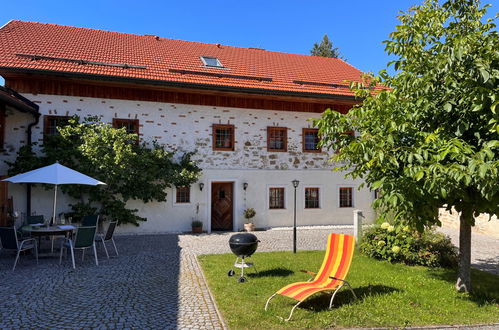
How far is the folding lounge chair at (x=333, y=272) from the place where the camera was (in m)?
5.01

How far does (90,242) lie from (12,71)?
6.89 m

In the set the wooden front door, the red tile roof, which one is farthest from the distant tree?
the wooden front door

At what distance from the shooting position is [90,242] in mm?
7629

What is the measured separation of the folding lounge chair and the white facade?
240 inches

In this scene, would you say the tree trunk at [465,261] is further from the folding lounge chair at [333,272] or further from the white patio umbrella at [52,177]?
the white patio umbrella at [52,177]

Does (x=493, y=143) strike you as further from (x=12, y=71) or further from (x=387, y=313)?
(x=12, y=71)

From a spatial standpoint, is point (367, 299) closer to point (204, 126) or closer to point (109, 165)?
point (109, 165)

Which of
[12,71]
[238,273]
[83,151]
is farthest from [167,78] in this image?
[238,273]

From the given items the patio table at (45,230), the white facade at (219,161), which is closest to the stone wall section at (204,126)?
the white facade at (219,161)

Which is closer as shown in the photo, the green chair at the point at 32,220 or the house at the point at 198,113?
the green chair at the point at 32,220

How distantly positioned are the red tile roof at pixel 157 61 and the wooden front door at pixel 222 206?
12.5 feet

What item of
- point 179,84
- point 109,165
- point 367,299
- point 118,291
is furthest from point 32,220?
point 367,299

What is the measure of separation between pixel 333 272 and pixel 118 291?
3.49 m

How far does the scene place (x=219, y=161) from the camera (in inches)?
526
